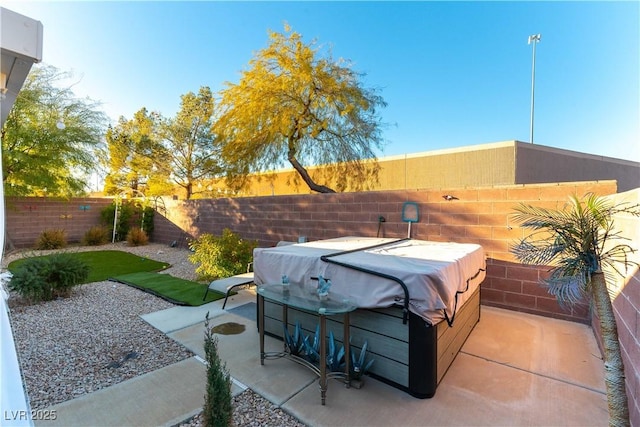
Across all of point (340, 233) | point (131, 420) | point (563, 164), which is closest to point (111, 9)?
point (340, 233)

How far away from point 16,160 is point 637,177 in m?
23.2

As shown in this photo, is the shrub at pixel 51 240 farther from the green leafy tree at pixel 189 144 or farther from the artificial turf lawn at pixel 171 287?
the artificial turf lawn at pixel 171 287

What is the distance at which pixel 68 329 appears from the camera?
346 cm

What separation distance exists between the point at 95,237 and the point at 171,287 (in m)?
7.73

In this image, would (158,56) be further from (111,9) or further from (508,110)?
(508,110)

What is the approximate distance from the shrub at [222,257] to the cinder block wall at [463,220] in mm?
924

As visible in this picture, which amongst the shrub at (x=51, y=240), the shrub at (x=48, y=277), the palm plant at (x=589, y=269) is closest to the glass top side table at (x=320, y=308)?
the palm plant at (x=589, y=269)

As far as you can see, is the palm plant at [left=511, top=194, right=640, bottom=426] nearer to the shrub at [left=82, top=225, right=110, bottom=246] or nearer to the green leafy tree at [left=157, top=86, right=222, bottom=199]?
the shrub at [left=82, top=225, right=110, bottom=246]

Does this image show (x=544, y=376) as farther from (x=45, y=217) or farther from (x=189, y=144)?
(x=189, y=144)

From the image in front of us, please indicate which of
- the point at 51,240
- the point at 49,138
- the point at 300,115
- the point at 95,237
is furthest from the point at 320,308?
the point at 95,237

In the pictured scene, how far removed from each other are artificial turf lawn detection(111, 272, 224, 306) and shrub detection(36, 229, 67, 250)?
5.61 meters

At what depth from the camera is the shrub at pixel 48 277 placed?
429 cm

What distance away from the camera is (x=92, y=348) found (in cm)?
300

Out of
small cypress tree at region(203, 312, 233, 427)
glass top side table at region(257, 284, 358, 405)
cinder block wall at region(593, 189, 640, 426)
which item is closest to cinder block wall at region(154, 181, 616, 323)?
cinder block wall at region(593, 189, 640, 426)
